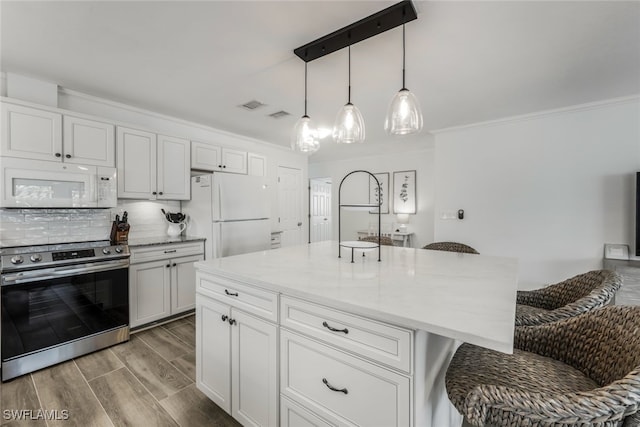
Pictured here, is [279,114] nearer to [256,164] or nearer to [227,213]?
[256,164]

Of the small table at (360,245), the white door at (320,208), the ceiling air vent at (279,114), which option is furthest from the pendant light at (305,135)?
the white door at (320,208)

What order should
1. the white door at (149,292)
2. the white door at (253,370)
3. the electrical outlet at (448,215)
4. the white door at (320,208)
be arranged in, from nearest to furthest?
the white door at (253,370) → the white door at (149,292) → the electrical outlet at (448,215) → the white door at (320,208)

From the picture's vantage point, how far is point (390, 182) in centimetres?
556

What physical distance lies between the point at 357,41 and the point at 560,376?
6.63ft

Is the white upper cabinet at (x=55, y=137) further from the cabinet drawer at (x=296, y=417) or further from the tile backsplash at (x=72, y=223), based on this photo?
the cabinet drawer at (x=296, y=417)

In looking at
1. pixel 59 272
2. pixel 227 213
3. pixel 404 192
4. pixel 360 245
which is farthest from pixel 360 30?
pixel 404 192

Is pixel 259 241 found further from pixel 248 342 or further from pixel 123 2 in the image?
pixel 123 2

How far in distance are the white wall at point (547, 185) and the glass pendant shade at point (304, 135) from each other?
2590 mm

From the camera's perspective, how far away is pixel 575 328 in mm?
1124

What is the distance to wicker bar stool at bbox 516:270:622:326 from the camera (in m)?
1.20

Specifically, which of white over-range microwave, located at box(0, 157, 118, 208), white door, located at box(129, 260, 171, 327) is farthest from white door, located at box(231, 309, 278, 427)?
white over-range microwave, located at box(0, 157, 118, 208)

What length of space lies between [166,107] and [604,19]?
3.82m

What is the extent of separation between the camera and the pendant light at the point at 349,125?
1.85 meters

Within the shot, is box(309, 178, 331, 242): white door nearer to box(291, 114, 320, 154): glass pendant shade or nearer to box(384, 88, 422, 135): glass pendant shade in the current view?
box(291, 114, 320, 154): glass pendant shade
